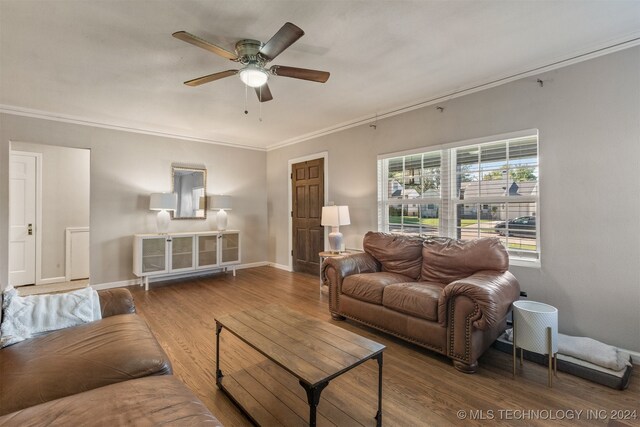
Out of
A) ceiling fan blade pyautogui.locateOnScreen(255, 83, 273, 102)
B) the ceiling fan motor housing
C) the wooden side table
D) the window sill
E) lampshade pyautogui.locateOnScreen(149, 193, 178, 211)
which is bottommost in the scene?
the wooden side table

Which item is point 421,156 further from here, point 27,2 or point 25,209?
point 25,209

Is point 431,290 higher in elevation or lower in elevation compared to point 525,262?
lower

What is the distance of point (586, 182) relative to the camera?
8.14ft

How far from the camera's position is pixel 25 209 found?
4566 millimetres

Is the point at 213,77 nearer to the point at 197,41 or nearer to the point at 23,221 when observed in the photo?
the point at 197,41

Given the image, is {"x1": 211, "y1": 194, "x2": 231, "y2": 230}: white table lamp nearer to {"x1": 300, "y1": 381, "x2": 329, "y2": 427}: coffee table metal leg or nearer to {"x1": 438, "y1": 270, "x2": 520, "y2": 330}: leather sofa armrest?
{"x1": 438, "y1": 270, "x2": 520, "y2": 330}: leather sofa armrest

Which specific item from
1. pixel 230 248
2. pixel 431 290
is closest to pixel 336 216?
pixel 431 290

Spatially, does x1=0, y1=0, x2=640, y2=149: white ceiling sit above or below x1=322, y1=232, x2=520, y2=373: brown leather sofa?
above

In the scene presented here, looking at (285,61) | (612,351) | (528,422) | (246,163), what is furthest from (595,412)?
(246,163)

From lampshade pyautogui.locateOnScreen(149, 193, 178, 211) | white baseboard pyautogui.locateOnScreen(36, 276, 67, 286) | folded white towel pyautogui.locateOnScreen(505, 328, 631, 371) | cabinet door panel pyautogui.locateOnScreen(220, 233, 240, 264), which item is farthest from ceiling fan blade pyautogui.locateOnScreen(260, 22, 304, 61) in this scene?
A: white baseboard pyautogui.locateOnScreen(36, 276, 67, 286)

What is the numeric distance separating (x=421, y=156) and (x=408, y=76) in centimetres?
105

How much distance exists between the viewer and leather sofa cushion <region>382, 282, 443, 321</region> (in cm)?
235

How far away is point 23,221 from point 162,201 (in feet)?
7.47

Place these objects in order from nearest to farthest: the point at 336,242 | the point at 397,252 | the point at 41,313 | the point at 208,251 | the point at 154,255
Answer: the point at 41,313, the point at 397,252, the point at 336,242, the point at 154,255, the point at 208,251
